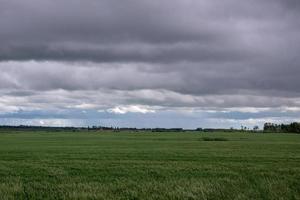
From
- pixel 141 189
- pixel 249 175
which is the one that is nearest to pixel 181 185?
pixel 141 189

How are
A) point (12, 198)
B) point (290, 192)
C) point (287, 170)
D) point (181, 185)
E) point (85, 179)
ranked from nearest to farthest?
point (12, 198) → point (290, 192) → point (181, 185) → point (85, 179) → point (287, 170)

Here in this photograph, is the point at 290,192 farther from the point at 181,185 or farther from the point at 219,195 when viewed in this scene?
the point at 181,185

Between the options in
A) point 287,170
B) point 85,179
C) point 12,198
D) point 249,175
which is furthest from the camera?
point 287,170

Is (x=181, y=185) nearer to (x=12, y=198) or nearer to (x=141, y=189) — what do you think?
(x=141, y=189)

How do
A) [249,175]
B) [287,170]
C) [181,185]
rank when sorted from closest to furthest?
[181,185], [249,175], [287,170]

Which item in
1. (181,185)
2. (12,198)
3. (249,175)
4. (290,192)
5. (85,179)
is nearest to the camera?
(12,198)

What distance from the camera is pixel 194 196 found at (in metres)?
16.9

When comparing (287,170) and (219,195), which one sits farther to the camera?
(287,170)

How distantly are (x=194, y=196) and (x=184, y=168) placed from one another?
1128cm

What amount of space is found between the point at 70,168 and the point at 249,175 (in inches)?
451

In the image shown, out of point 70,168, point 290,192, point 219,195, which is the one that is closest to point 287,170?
point 290,192

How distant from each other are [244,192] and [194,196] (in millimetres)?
2577

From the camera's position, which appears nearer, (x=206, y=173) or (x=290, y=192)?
(x=290, y=192)

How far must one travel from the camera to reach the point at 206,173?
2569cm
